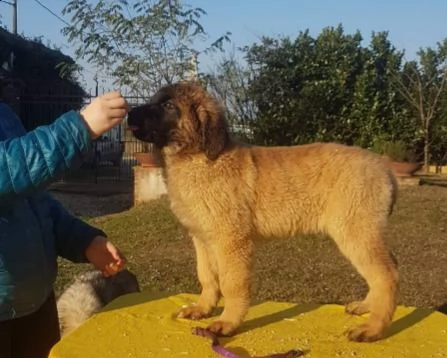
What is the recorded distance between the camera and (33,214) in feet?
8.93

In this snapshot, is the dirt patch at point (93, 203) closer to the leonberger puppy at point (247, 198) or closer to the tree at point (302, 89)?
the tree at point (302, 89)

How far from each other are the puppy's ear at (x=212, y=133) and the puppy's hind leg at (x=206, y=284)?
455mm

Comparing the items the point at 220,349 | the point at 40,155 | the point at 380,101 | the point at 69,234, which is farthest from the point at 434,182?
the point at 40,155

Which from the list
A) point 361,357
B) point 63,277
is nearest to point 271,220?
point 361,357

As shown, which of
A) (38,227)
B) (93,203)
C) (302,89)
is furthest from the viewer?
(302,89)

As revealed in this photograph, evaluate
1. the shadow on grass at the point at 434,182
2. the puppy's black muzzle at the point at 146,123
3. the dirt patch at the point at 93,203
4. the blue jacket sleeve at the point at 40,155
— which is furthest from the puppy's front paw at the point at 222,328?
the shadow on grass at the point at 434,182

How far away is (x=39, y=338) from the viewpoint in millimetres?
2992

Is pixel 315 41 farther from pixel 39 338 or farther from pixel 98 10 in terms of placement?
pixel 39 338

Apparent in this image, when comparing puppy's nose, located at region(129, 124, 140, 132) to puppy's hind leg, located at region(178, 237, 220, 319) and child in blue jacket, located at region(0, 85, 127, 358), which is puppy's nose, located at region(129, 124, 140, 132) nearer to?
child in blue jacket, located at region(0, 85, 127, 358)

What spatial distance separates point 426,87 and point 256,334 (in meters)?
16.3

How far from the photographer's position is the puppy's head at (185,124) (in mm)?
3433

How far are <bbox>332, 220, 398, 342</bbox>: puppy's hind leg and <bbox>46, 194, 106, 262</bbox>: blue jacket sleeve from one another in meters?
1.25

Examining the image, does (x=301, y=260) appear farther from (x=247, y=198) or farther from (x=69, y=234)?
(x=69, y=234)

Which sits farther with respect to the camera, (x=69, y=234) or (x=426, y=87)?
(x=426, y=87)
